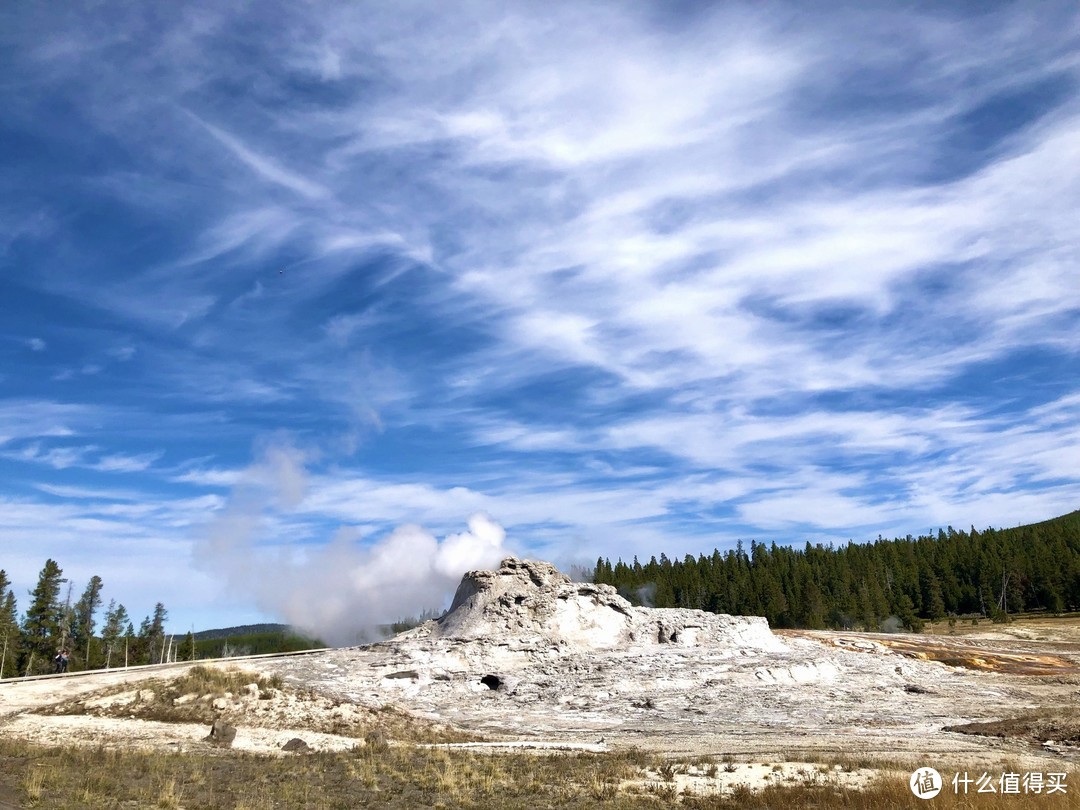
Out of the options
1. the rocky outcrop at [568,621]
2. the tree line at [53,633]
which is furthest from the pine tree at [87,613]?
the rocky outcrop at [568,621]

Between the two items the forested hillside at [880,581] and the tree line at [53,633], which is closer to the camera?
the tree line at [53,633]

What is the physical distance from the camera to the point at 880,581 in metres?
115

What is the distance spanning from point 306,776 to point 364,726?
1037 centimetres

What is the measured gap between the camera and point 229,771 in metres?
20.6

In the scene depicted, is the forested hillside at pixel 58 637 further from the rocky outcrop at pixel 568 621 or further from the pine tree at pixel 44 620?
the rocky outcrop at pixel 568 621

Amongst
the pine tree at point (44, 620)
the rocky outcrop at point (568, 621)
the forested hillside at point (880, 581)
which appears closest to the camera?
the rocky outcrop at point (568, 621)

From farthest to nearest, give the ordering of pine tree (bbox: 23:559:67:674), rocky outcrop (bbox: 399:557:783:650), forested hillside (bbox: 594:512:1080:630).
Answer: forested hillside (bbox: 594:512:1080:630), pine tree (bbox: 23:559:67:674), rocky outcrop (bbox: 399:557:783:650)

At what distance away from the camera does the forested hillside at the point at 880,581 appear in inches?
3969

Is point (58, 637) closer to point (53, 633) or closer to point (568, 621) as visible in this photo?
point (53, 633)

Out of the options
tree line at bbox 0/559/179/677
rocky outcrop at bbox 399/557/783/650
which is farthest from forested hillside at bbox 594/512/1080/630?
tree line at bbox 0/559/179/677

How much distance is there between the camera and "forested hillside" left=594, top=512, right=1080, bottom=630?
100812 millimetres

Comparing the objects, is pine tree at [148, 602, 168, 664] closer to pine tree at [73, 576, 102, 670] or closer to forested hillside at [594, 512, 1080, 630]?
pine tree at [73, 576, 102, 670]

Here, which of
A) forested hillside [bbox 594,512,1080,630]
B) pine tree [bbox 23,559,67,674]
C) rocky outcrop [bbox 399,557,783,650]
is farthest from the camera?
forested hillside [bbox 594,512,1080,630]

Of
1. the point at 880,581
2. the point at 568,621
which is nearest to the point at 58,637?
Answer: the point at 568,621
